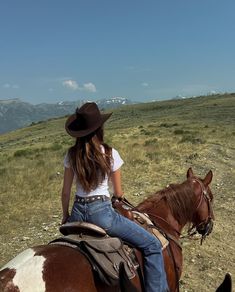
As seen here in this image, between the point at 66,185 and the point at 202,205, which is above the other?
the point at 66,185

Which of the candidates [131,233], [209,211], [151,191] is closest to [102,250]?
[131,233]

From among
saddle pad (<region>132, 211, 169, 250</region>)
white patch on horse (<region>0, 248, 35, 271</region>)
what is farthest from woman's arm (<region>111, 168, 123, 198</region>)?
white patch on horse (<region>0, 248, 35, 271</region>)

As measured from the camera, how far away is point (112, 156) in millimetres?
4738

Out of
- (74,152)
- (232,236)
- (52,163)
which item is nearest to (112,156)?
(74,152)

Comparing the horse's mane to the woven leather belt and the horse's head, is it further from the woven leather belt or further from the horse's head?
the woven leather belt

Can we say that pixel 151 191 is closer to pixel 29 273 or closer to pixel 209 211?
pixel 209 211

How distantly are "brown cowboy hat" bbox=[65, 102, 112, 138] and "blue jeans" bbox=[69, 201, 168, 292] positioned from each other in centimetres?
75

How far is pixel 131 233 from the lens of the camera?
4.82m

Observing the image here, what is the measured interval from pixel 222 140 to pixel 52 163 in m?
10.7

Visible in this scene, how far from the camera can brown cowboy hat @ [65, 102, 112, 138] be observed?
A: 15.1 feet

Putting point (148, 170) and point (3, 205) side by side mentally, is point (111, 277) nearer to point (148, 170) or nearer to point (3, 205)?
point (3, 205)

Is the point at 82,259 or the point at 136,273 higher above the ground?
the point at 82,259

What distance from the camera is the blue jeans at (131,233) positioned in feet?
15.3

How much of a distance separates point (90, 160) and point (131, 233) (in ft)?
2.98
